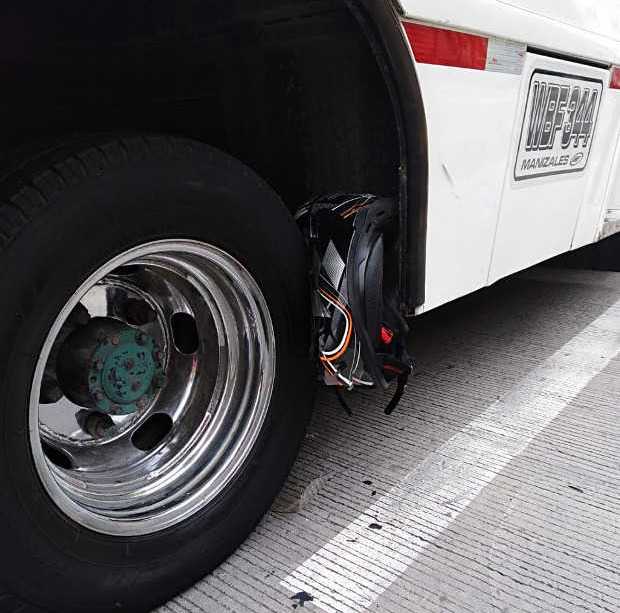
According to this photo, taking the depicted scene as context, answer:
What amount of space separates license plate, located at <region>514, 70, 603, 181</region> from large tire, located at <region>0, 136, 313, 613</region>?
1.00 metres

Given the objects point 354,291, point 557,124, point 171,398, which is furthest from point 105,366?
point 557,124

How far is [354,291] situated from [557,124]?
121 cm

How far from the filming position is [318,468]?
6.63 ft

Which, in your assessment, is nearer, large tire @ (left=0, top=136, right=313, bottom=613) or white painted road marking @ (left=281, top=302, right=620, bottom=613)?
large tire @ (left=0, top=136, right=313, bottom=613)

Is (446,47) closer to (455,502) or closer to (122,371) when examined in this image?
(122,371)

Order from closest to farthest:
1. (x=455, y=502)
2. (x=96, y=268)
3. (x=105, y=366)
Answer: (x=96, y=268)
(x=105, y=366)
(x=455, y=502)

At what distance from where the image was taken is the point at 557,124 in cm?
225

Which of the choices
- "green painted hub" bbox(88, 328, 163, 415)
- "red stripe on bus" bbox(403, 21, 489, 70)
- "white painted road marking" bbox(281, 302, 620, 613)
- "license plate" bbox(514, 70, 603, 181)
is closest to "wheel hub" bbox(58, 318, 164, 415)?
"green painted hub" bbox(88, 328, 163, 415)

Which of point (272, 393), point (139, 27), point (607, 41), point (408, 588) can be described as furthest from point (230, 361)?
point (607, 41)

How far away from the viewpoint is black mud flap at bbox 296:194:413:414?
160 centimetres

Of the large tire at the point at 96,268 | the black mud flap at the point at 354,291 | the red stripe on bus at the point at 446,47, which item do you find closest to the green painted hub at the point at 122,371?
the large tire at the point at 96,268

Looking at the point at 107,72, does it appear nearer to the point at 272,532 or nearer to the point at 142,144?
the point at 142,144

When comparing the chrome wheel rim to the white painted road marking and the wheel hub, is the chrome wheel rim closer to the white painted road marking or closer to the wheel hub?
the wheel hub

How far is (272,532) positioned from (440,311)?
2.10 meters
